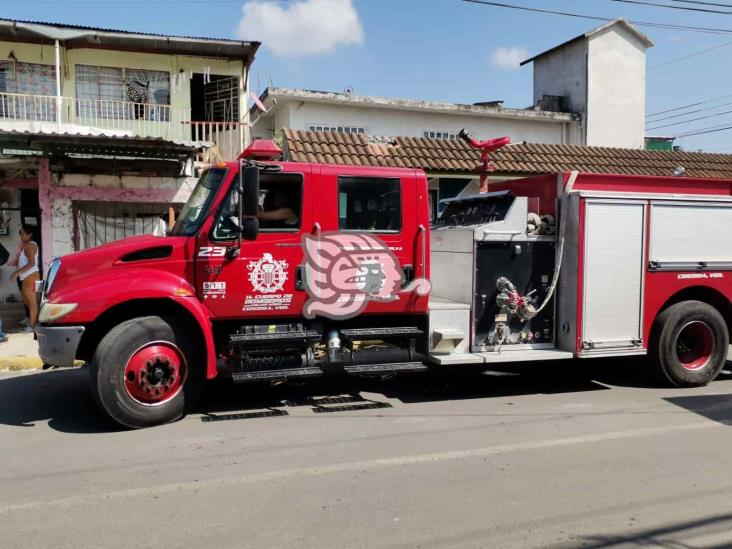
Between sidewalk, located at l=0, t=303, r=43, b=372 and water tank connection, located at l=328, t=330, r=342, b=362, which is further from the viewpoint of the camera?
sidewalk, located at l=0, t=303, r=43, b=372

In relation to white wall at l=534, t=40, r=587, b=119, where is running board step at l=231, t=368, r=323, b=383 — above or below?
below

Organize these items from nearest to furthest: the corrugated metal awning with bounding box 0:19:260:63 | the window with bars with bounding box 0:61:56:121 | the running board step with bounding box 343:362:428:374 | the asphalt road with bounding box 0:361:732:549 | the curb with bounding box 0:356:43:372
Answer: the asphalt road with bounding box 0:361:732:549 < the running board step with bounding box 343:362:428:374 < the curb with bounding box 0:356:43:372 < the corrugated metal awning with bounding box 0:19:260:63 < the window with bars with bounding box 0:61:56:121

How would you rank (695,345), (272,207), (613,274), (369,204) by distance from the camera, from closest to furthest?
(272,207) → (369,204) → (613,274) → (695,345)

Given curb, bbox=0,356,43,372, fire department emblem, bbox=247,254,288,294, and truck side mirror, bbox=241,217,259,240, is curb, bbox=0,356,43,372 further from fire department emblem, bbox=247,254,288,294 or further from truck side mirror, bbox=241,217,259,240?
truck side mirror, bbox=241,217,259,240

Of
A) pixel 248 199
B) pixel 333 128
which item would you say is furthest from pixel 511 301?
pixel 333 128

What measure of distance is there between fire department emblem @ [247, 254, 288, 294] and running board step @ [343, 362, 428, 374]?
3.59ft

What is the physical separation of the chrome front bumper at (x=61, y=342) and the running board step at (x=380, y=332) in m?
2.46

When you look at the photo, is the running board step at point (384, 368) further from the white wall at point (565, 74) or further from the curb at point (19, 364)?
the white wall at point (565, 74)

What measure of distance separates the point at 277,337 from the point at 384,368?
1.13 meters

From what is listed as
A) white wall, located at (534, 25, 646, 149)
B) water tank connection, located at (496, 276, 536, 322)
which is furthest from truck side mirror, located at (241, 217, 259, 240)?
white wall, located at (534, 25, 646, 149)

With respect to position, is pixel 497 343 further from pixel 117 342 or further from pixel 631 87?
pixel 631 87

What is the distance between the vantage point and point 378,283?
6.33 m

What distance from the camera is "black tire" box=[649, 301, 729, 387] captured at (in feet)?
23.7

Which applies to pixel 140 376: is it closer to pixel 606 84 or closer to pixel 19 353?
pixel 19 353
